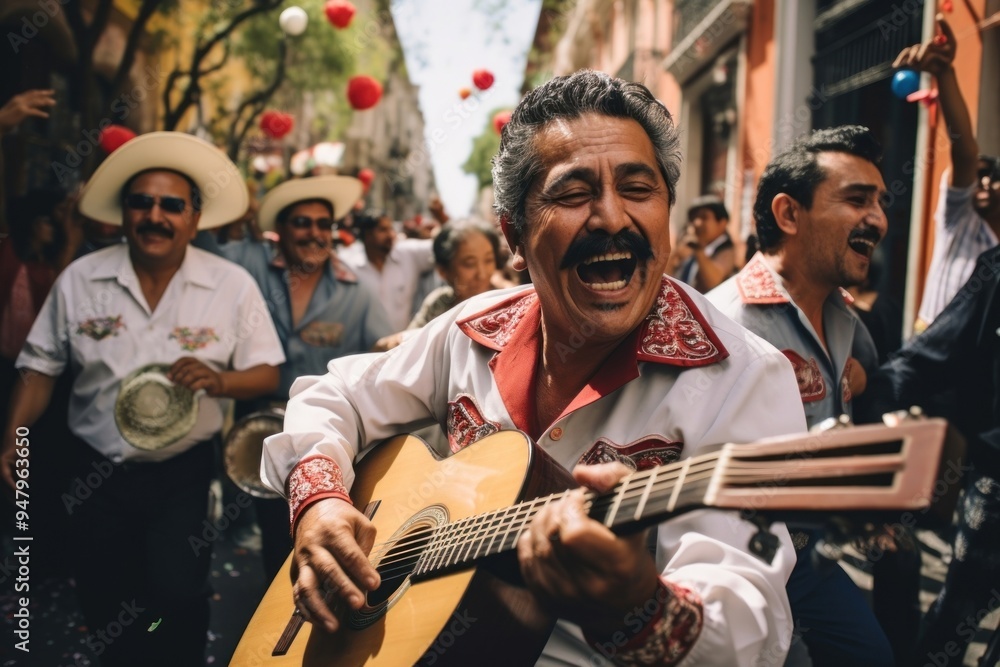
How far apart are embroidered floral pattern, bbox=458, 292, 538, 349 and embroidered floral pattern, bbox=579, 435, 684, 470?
0.52 meters

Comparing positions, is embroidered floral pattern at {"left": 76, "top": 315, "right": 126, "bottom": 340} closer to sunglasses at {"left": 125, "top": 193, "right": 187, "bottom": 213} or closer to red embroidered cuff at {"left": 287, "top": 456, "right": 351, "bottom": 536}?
sunglasses at {"left": 125, "top": 193, "right": 187, "bottom": 213}

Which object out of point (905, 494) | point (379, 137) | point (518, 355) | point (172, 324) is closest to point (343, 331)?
point (172, 324)

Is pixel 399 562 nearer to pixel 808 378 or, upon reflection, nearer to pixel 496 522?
pixel 496 522

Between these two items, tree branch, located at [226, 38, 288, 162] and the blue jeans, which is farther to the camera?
tree branch, located at [226, 38, 288, 162]

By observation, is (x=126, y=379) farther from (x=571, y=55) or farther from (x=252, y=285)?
(x=571, y=55)

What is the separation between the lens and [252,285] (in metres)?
4.17

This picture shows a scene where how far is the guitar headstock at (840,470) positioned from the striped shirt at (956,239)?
389 centimetres

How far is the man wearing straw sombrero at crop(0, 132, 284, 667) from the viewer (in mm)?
3568

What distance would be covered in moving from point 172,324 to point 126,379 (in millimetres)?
343

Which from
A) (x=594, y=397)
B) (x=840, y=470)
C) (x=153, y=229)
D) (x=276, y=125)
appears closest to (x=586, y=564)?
(x=840, y=470)

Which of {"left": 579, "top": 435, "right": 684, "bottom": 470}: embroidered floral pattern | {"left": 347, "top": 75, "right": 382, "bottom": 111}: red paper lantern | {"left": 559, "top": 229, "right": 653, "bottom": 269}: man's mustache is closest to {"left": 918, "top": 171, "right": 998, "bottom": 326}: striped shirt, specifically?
{"left": 559, "top": 229, "right": 653, "bottom": 269}: man's mustache

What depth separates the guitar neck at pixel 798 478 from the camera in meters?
1.14

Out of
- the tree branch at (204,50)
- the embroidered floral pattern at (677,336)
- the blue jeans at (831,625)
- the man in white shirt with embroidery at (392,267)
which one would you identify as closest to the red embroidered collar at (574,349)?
the embroidered floral pattern at (677,336)

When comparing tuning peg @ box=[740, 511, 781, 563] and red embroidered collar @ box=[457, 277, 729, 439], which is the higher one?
red embroidered collar @ box=[457, 277, 729, 439]
